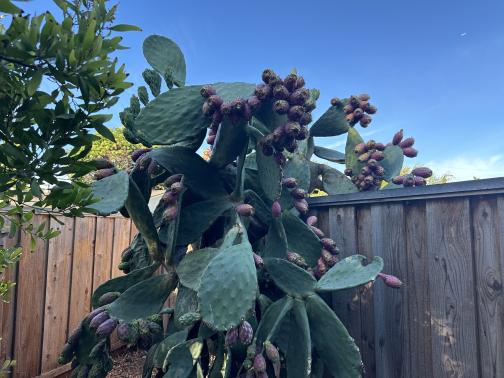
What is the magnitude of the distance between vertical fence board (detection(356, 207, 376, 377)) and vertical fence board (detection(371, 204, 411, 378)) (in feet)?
0.13

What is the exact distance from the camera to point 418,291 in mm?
1684

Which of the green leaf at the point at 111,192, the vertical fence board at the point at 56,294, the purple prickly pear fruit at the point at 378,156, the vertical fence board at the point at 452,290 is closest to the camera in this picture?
the green leaf at the point at 111,192

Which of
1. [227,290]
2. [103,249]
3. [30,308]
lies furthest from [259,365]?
[103,249]

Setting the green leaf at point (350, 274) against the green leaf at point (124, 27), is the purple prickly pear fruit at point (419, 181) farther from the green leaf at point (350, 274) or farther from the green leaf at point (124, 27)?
the green leaf at point (124, 27)

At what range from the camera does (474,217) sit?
→ 60.9 inches

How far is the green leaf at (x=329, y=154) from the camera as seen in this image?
8.50ft

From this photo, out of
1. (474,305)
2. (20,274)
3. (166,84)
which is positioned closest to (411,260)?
(474,305)

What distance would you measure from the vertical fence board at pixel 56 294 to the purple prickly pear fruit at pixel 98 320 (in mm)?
1751

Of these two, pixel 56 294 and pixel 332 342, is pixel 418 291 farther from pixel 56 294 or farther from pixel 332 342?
pixel 56 294

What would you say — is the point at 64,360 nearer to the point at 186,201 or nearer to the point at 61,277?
the point at 186,201

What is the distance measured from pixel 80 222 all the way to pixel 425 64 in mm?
4925

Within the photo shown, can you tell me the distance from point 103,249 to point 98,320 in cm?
247

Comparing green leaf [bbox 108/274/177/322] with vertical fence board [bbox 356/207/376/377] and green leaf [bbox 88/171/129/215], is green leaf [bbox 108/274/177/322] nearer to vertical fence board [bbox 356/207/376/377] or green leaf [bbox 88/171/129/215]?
green leaf [bbox 88/171/129/215]

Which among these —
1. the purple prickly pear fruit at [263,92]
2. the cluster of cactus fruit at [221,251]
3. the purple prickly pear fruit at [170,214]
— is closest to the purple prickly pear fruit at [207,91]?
the cluster of cactus fruit at [221,251]
